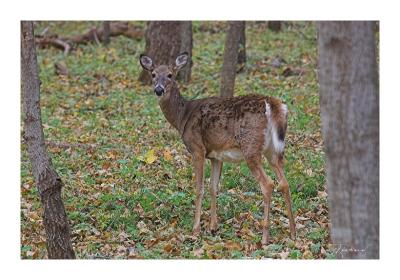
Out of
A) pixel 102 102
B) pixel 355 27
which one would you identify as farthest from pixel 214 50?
pixel 355 27

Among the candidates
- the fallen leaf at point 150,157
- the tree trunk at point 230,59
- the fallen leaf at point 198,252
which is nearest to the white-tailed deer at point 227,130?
the fallen leaf at point 198,252

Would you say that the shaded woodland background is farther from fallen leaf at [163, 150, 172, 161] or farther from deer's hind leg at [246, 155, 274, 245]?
deer's hind leg at [246, 155, 274, 245]

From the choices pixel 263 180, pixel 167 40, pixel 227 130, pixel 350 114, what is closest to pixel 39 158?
pixel 227 130

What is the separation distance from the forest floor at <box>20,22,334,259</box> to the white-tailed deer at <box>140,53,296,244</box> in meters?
0.36

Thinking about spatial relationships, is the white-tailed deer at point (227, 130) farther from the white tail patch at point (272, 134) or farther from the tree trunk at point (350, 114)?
the tree trunk at point (350, 114)

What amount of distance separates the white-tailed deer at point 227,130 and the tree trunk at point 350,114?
2788 mm

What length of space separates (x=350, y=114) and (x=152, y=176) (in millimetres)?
5029

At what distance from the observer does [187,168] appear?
996 cm

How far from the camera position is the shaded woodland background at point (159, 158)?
763 centimetres

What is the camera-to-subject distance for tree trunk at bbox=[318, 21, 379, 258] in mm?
4871

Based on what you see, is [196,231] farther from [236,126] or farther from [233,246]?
[236,126]

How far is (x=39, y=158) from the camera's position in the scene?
6.75 m

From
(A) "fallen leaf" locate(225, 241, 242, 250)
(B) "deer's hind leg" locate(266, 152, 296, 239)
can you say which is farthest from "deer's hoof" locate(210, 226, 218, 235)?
(B) "deer's hind leg" locate(266, 152, 296, 239)

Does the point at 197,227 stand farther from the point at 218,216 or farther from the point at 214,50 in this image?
the point at 214,50
